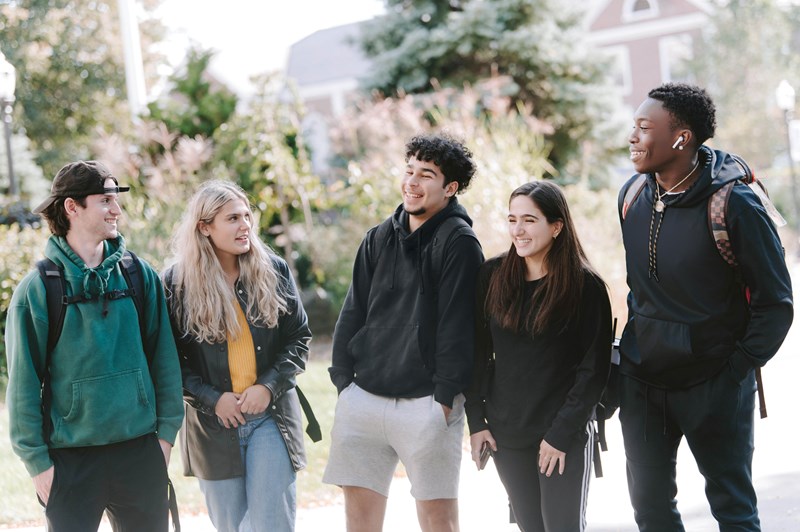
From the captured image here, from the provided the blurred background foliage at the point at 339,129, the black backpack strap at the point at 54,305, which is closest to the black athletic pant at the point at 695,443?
the blurred background foliage at the point at 339,129

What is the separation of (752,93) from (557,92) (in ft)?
68.2

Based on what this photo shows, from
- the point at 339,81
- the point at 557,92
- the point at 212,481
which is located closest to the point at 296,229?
the point at 557,92

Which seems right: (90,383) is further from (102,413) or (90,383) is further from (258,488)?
(258,488)

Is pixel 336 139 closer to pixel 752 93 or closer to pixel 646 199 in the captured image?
pixel 646 199

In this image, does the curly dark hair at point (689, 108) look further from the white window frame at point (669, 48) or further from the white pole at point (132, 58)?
the white window frame at point (669, 48)

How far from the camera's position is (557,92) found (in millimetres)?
16484

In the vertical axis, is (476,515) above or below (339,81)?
below

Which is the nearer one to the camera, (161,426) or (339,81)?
(161,426)

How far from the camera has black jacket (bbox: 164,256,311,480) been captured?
3391mm

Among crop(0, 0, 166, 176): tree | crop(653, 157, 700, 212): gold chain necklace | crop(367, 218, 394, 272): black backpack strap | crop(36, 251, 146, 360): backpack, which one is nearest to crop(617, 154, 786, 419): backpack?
crop(653, 157, 700, 212): gold chain necklace

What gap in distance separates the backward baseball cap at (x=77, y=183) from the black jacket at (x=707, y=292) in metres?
2.13

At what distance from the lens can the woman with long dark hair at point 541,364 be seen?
318 centimetres

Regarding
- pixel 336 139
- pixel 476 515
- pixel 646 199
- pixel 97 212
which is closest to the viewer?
pixel 97 212

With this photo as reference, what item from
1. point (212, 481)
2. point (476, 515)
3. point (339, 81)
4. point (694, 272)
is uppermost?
point (339, 81)
